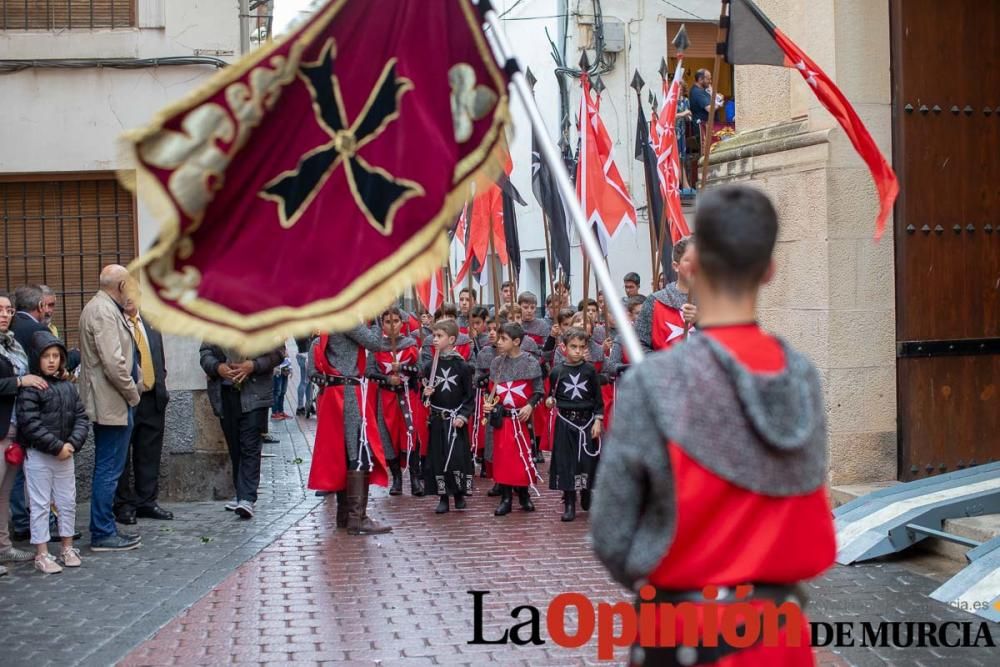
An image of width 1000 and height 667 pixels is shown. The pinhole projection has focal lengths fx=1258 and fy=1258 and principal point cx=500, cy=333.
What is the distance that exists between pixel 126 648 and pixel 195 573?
1964mm

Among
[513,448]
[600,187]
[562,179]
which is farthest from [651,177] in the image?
[562,179]

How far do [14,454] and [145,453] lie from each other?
220 centimetres

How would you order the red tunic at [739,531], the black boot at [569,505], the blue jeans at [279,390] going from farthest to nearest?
the blue jeans at [279,390], the black boot at [569,505], the red tunic at [739,531]

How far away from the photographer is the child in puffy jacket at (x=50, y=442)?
8727 mm

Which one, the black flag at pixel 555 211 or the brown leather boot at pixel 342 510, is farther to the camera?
the black flag at pixel 555 211

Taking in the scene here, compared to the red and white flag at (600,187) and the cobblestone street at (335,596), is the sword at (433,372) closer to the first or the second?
the cobblestone street at (335,596)

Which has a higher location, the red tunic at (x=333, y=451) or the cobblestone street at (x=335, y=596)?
the red tunic at (x=333, y=451)

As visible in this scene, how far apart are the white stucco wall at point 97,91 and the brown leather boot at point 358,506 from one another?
2.57 meters

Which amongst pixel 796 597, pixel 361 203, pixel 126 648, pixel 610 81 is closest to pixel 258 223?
pixel 361 203

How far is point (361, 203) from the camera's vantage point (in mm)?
4309

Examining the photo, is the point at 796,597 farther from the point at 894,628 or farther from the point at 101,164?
the point at 101,164

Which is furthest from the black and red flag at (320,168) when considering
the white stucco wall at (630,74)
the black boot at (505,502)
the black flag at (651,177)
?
the white stucco wall at (630,74)

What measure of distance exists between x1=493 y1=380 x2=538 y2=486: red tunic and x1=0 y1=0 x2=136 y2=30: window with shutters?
511 cm

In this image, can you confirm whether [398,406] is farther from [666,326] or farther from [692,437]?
[692,437]
